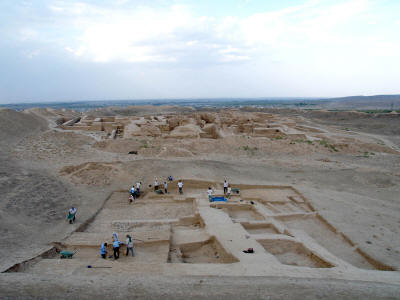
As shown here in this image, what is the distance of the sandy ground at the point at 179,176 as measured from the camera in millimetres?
4023

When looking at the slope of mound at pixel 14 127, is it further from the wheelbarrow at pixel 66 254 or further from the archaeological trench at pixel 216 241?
the wheelbarrow at pixel 66 254

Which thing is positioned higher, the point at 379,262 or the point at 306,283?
the point at 306,283

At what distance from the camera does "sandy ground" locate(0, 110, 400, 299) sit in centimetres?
402

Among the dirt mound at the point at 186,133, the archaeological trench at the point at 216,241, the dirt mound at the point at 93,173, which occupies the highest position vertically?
the dirt mound at the point at 186,133

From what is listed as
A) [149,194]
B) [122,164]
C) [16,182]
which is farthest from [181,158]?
[16,182]

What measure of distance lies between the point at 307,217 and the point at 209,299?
5668 mm

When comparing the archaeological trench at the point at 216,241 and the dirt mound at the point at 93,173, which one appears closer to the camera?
the archaeological trench at the point at 216,241

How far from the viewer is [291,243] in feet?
21.4

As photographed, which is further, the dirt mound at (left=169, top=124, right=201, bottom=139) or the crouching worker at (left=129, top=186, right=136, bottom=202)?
the dirt mound at (left=169, top=124, right=201, bottom=139)

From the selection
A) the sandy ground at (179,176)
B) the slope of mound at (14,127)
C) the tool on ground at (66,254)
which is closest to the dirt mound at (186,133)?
the sandy ground at (179,176)

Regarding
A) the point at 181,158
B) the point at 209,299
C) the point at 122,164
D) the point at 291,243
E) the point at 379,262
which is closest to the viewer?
the point at 209,299

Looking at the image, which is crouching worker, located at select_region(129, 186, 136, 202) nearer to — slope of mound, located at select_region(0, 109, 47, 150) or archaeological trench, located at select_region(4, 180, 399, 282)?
archaeological trench, located at select_region(4, 180, 399, 282)

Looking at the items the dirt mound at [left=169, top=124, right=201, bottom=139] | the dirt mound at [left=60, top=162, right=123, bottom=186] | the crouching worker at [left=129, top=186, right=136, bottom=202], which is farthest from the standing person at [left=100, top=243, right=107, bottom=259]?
the dirt mound at [left=169, top=124, right=201, bottom=139]

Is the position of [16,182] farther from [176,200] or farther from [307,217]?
[307,217]
